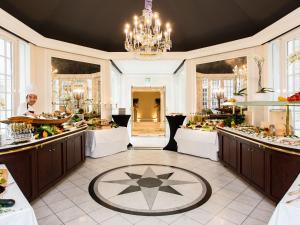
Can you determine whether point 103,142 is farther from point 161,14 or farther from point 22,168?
point 161,14

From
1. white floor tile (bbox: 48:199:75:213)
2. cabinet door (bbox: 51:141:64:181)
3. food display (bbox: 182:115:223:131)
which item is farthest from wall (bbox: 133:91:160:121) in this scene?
white floor tile (bbox: 48:199:75:213)

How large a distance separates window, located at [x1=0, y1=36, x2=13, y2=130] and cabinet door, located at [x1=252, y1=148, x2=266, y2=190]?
5.39 metres

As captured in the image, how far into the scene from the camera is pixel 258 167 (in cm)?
338

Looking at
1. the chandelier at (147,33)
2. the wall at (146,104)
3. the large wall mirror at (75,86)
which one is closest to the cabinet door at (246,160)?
the chandelier at (147,33)

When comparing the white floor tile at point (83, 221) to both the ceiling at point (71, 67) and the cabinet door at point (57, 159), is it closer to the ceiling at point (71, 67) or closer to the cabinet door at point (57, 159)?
the cabinet door at point (57, 159)

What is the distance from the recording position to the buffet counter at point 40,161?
2762mm

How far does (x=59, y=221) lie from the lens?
2.73 metres

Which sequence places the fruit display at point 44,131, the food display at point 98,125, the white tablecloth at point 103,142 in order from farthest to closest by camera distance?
the food display at point 98,125
the white tablecloth at point 103,142
the fruit display at point 44,131


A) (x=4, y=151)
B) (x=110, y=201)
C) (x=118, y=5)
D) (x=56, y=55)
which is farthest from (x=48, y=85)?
(x=110, y=201)

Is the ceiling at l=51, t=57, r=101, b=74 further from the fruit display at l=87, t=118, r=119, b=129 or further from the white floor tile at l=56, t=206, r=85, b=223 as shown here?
the white floor tile at l=56, t=206, r=85, b=223

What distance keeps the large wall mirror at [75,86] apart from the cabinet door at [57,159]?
2.44 m

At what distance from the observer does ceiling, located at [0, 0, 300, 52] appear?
448cm

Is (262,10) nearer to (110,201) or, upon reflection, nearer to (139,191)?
(139,191)

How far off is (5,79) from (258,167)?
5781 mm
